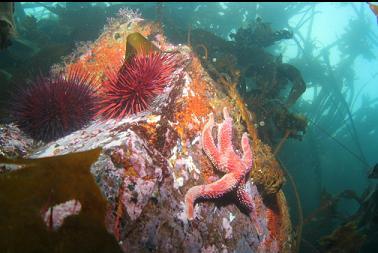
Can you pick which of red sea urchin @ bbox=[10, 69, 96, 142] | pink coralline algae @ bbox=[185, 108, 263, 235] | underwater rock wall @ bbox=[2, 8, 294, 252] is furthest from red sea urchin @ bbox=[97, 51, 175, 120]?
pink coralline algae @ bbox=[185, 108, 263, 235]

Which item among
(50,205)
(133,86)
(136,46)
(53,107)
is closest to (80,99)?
(53,107)

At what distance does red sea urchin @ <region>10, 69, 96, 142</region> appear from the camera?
3.89 m

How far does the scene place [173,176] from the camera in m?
3.43

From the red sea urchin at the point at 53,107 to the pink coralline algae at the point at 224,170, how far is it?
1843 millimetres

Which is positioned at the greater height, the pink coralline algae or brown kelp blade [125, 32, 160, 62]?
brown kelp blade [125, 32, 160, 62]

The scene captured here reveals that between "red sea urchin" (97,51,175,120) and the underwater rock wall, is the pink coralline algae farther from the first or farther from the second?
"red sea urchin" (97,51,175,120)

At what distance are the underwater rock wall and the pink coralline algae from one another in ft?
0.40

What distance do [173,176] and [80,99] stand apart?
1877mm

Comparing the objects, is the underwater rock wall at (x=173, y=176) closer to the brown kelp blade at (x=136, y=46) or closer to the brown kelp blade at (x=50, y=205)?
the brown kelp blade at (x=50, y=205)

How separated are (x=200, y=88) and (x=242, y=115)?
1049 millimetres

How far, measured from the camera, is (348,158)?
1755 centimetres

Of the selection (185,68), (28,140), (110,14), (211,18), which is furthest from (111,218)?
(211,18)

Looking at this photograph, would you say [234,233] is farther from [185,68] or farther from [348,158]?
[348,158]

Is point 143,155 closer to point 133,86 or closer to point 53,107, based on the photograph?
point 133,86
